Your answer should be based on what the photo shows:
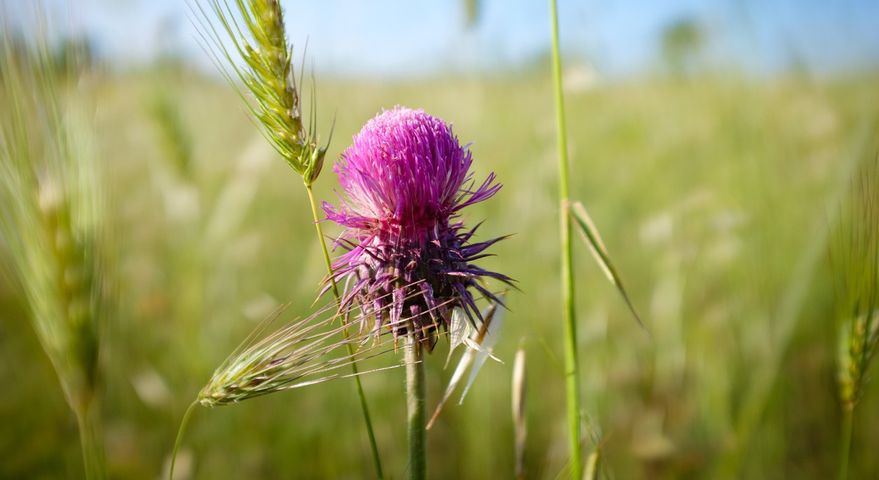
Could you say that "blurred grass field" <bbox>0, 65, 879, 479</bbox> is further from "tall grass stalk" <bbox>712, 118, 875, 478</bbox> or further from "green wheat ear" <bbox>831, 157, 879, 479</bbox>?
"green wheat ear" <bbox>831, 157, 879, 479</bbox>

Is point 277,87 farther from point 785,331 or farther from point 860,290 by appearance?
point 785,331

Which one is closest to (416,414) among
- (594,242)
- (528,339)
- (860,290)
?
(594,242)

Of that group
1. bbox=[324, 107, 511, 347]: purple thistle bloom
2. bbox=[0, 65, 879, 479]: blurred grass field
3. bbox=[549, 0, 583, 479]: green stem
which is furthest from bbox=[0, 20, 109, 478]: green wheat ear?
bbox=[549, 0, 583, 479]: green stem

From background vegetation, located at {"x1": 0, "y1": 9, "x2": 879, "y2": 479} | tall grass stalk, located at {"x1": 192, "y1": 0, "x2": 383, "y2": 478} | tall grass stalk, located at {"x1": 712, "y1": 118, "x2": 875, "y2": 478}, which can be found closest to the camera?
tall grass stalk, located at {"x1": 192, "y1": 0, "x2": 383, "y2": 478}

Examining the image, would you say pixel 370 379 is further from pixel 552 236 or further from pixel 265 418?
pixel 552 236

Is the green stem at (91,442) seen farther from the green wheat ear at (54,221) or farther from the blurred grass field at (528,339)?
the blurred grass field at (528,339)

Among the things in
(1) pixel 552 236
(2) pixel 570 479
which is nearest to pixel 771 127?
(1) pixel 552 236
